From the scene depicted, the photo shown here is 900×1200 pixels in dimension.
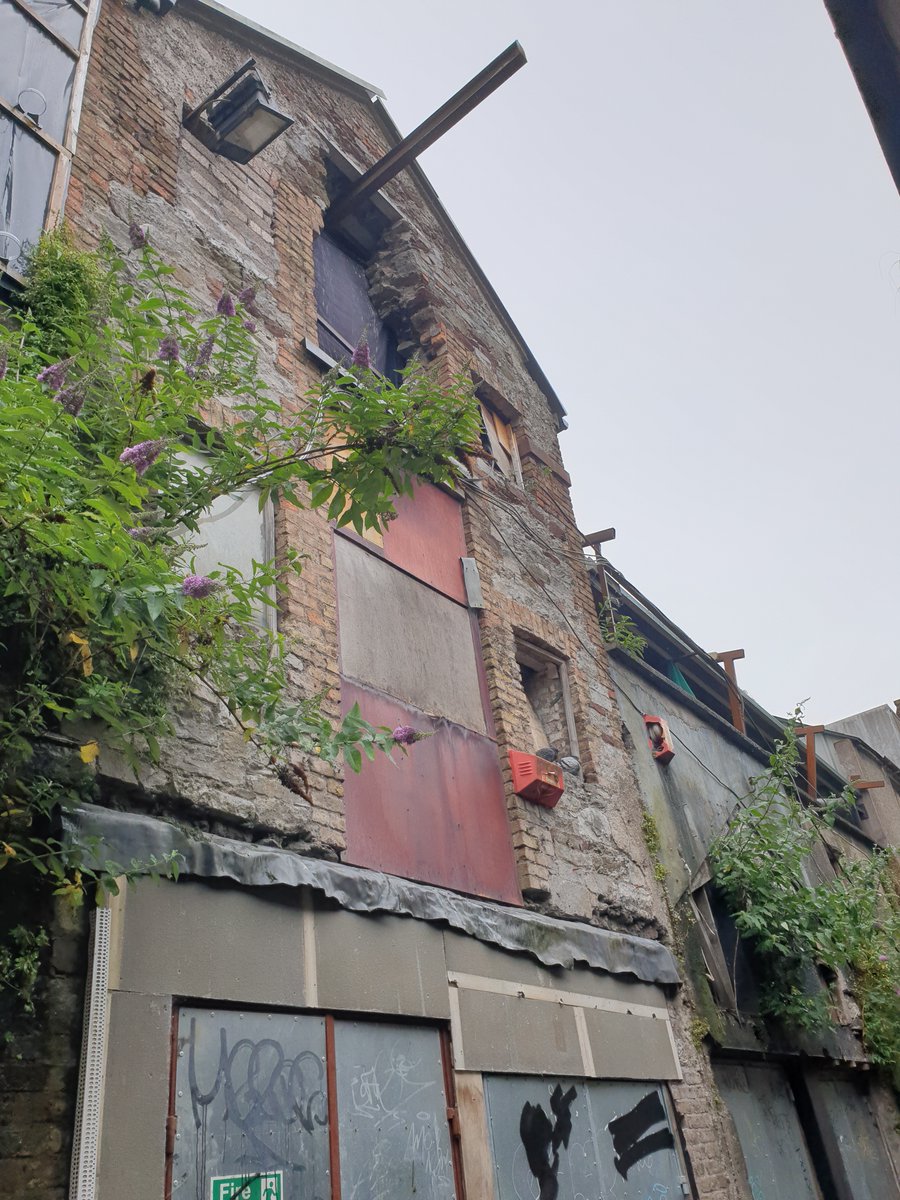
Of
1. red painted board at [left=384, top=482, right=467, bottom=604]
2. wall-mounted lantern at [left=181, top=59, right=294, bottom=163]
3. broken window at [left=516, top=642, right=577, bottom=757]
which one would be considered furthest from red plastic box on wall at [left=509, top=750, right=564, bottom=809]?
wall-mounted lantern at [left=181, top=59, right=294, bottom=163]

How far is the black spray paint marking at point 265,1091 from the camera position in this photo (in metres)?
3.42

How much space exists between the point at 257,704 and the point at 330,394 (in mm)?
1384

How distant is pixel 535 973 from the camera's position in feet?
17.2

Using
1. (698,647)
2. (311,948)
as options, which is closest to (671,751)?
(698,647)

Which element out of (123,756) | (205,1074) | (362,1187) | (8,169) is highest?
(8,169)

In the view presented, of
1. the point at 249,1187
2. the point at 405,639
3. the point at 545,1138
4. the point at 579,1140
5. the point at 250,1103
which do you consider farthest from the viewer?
the point at 405,639

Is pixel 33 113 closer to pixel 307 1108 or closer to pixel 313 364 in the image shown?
pixel 313 364

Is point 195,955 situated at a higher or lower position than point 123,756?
lower

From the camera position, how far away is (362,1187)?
3771 millimetres

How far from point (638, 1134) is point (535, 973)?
4.22 feet

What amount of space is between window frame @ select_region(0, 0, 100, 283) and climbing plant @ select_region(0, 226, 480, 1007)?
0.23 m

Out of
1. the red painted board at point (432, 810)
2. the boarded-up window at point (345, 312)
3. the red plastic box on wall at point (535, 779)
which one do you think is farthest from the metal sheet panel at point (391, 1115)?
the boarded-up window at point (345, 312)

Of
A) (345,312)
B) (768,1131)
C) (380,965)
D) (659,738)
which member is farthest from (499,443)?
(768,1131)

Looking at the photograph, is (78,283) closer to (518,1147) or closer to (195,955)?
(195,955)
